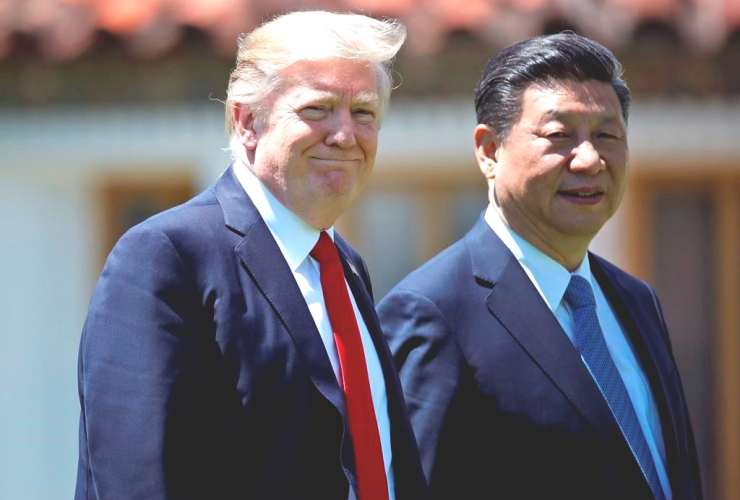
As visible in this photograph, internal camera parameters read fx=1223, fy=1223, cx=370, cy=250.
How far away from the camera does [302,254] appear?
2.61 meters

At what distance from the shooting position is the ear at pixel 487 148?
313 cm

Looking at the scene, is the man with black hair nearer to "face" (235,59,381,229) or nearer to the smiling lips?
the smiling lips

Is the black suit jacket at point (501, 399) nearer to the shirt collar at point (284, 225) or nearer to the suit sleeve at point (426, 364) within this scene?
the suit sleeve at point (426, 364)

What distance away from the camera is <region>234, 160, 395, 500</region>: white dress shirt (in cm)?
258

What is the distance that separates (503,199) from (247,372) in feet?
3.26

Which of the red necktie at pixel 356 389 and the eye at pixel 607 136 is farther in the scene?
the eye at pixel 607 136

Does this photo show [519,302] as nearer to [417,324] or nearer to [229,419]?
[417,324]

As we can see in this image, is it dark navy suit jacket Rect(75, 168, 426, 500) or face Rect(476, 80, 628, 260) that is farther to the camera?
face Rect(476, 80, 628, 260)

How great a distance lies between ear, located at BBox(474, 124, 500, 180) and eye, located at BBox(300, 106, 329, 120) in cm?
68

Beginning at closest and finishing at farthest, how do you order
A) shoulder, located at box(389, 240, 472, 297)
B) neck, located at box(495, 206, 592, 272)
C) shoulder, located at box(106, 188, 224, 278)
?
shoulder, located at box(106, 188, 224, 278) < shoulder, located at box(389, 240, 472, 297) < neck, located at box(495, 206, 592, 272)

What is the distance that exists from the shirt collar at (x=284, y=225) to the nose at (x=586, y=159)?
2.43 ft

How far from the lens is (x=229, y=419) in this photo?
2357 mm

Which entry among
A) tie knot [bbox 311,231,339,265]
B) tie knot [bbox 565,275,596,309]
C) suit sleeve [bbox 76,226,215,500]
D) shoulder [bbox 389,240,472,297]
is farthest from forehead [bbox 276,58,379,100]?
tie knot [bbox 565,275,596,309]

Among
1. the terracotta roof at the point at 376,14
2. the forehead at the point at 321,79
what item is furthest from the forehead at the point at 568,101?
the terracotta roof at the point at 376,14
